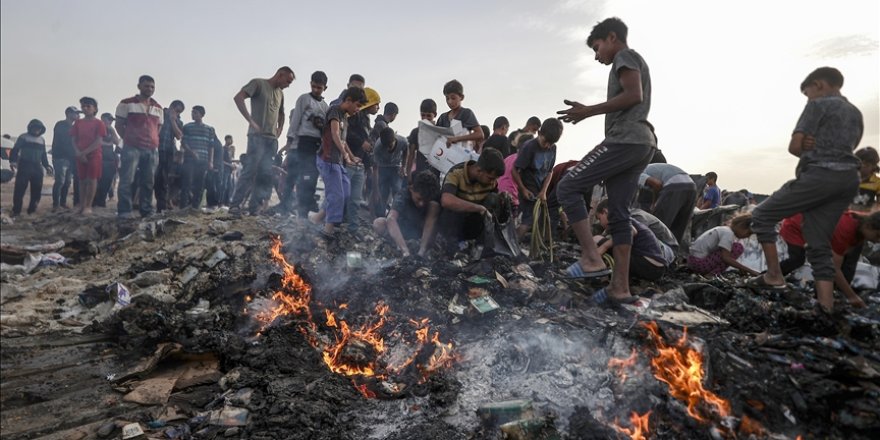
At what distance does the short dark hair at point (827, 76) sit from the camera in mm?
3637

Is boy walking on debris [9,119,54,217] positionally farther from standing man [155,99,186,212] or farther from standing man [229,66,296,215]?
standing man [229,66,296,215]

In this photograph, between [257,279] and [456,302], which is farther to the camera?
[257,279]

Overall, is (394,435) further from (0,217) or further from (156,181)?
(0,217)

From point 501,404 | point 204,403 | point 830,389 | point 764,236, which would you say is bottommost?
point 204,403

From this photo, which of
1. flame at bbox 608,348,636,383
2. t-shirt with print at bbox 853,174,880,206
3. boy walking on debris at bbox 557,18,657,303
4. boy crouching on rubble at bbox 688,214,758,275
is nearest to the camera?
flame at bbox 608,348,636,383

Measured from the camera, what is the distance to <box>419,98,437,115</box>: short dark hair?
680cm

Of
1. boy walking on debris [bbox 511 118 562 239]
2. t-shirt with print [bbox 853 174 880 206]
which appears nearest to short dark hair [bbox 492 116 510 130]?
boy walking on debris [bbox 511 118 562 239]

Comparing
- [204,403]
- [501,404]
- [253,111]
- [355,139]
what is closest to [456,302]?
[501,404]

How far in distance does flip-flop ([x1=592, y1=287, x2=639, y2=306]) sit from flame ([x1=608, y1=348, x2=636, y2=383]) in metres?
0.85

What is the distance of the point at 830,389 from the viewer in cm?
248

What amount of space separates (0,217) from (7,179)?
5.97m

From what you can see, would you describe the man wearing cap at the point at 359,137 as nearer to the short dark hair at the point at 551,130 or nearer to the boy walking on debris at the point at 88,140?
the short dark hair at the point at 551,130

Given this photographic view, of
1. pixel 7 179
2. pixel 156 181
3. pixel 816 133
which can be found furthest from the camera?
pixel 7 179

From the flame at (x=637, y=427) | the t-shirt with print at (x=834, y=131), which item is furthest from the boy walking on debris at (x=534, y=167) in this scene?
the flame at (x=637, y=427)
